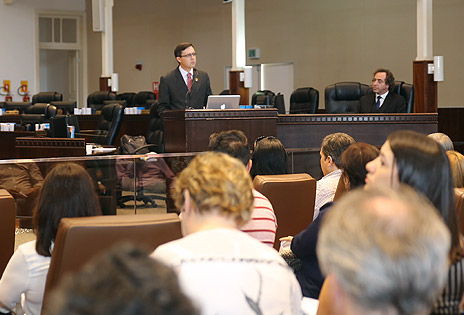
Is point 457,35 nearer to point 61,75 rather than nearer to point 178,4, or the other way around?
point 178,4

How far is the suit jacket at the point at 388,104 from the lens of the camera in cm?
718

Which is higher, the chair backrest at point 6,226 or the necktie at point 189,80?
the necktie at point 189,80

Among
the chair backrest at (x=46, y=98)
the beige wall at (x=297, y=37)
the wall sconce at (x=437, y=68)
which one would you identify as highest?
the beige wall at (x=297, y=37)

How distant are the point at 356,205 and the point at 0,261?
2387 millimetres

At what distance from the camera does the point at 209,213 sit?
166 cm

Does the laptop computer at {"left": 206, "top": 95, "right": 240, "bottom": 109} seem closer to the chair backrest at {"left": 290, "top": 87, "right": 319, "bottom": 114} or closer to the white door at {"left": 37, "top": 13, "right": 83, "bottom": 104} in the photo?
the chair backrest at {"left": 290, "top": 87, "right": 319, "bottom": 114}

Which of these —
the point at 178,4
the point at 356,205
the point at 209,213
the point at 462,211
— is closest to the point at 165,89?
the point at 462,211

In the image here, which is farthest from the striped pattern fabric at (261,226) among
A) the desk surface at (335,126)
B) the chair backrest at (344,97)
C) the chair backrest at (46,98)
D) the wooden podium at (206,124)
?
the chair backrest at (46,98)

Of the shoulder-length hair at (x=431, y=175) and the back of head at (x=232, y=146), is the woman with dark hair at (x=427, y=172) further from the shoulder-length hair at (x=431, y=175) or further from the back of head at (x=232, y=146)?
the back of head at (x=232, y=146)

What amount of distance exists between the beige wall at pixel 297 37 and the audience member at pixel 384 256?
9.46 m

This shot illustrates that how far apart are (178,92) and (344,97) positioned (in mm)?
2250

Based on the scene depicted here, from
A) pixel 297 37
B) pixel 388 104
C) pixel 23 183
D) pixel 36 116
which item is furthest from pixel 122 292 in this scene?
pixel 297 37

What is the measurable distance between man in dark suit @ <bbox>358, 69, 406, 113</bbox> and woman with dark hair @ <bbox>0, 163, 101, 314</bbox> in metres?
5.21

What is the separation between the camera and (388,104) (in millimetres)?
7211
